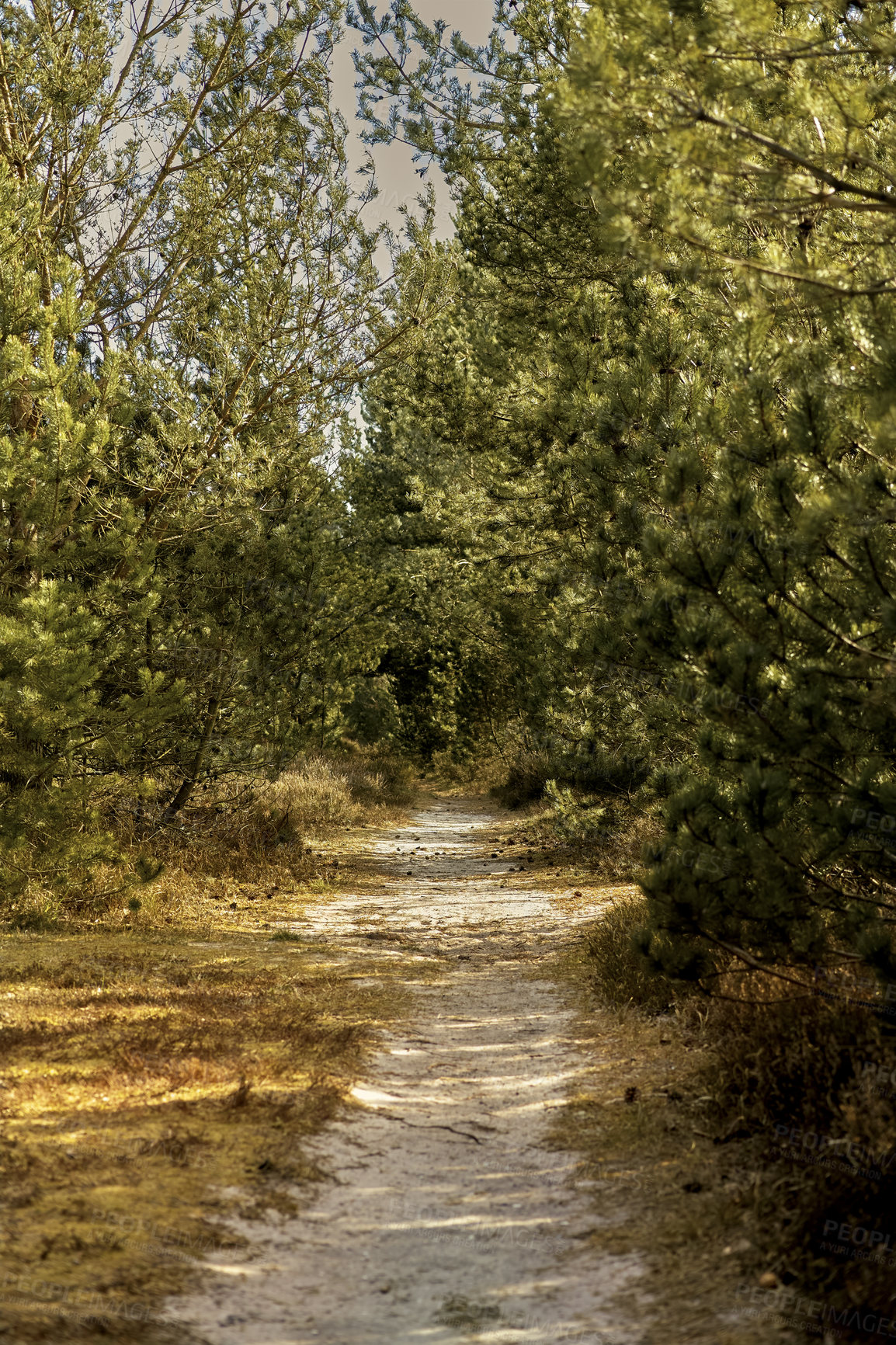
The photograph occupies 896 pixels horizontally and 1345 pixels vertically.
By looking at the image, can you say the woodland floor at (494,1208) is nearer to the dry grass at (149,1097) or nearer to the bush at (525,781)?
the dry grass at (149,1097)

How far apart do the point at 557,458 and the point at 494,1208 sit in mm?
6515

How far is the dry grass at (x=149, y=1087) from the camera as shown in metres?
3.00

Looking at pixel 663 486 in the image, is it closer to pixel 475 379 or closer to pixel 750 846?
pixel 750 846

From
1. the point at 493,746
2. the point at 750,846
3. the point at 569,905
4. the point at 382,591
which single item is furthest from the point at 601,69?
the point at 493,746

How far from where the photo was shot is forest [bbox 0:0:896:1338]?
3766 mm

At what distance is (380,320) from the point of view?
9781mm

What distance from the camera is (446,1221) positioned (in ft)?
12.0

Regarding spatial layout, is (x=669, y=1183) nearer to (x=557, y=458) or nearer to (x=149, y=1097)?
(x=149, y=1097)

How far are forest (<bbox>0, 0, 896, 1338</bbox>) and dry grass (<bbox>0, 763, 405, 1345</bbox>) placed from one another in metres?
1.06

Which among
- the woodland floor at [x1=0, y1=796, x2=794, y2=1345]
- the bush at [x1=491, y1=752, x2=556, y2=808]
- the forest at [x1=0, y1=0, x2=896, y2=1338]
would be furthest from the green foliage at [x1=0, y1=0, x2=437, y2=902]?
the bush at [x1=491, y1=752, x2=556, y2=808]

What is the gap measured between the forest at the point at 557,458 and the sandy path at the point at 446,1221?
73 cm

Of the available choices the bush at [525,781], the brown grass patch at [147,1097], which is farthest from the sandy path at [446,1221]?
the bush at [525,781]

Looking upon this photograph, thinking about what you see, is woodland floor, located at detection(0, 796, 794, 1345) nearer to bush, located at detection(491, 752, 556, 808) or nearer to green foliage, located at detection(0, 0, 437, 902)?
green foliage, located at detection(0, 0, 437, 902)

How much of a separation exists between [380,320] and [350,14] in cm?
302
